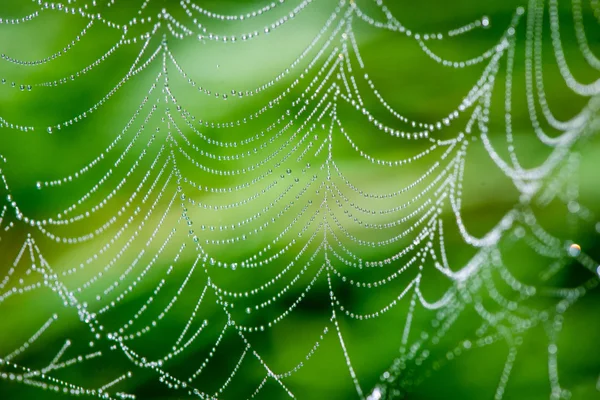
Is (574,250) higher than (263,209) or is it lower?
lower

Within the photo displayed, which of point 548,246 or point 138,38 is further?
point 548,246

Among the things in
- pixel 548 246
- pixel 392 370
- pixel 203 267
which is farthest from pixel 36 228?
pixel 548 246

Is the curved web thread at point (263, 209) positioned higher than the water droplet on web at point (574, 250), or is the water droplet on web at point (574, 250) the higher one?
the curved web thread at point (263, 209)

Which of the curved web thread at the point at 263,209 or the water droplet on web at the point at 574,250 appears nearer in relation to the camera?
the curved web thread at the point at 263,209

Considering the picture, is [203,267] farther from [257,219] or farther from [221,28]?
[221,28]

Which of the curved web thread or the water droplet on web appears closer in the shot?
the curved web thread

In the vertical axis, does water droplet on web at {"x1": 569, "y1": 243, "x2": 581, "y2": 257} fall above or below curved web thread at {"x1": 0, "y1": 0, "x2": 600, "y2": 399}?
below

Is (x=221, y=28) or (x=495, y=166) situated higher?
(x=221, y=28)

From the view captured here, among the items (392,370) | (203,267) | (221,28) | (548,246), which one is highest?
(221,28)
